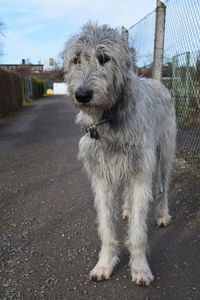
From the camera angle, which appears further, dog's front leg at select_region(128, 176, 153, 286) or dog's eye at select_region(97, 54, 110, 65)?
dog's front leg at select_region(128, 176, 153, 286)

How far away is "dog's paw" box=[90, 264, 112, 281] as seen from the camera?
3.40 metres

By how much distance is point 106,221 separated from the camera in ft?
11.9

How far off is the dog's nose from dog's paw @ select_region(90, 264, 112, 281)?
1.55 meters

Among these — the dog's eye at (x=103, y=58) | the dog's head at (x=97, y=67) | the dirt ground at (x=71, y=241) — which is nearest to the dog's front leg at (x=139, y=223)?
the dirt ground at (x=71, y=241)

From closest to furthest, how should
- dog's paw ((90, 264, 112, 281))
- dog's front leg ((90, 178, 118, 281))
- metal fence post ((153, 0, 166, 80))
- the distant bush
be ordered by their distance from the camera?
dog's paw ((90, 264, 112, 281)) → dog's front leg ((90, 178, 118, 281)) → metal fence post ((153, 0, 166, 80)) → the distant bush

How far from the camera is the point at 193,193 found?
214 inches

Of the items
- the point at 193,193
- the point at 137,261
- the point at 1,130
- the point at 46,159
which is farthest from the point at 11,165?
the point at 1,130

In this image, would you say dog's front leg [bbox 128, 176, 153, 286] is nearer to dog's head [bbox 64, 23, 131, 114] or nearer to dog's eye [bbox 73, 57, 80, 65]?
dog's head [bbox 64, 23, 131, 114]

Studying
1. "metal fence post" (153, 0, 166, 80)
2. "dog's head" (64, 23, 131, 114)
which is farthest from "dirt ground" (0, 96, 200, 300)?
"metal fence post" (153, 0, 166, 80)

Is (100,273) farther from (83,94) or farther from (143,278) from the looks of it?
(83,94)

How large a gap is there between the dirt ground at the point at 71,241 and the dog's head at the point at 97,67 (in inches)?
59.6

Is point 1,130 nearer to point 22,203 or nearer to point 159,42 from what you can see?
point 159,42

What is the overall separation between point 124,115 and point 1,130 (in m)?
10.7

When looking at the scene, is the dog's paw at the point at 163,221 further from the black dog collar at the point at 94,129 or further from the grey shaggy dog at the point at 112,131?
the black dog collar at the point at 94,129
